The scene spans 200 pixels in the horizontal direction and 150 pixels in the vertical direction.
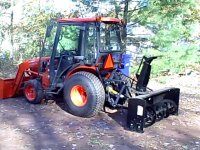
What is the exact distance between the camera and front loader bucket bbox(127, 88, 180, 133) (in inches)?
208

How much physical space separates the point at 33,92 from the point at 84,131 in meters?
2.19

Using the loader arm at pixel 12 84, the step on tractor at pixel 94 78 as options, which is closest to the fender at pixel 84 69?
the step on tractor at pixel 94 78

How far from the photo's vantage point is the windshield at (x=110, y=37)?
6383 millimetres

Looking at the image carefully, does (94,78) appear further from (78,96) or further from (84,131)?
(84,131)

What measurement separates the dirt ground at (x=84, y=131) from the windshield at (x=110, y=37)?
4.35 feet

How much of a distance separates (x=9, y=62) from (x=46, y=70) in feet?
27.2

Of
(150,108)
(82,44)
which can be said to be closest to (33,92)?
(82,44)

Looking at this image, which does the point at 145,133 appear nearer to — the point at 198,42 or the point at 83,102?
the point at 83,102

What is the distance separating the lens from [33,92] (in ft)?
23.5

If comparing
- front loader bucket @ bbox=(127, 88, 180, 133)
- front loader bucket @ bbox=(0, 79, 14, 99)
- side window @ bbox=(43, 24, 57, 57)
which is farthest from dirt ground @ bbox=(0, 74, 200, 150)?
side window @ bbox=(43, 24, 57, 57)

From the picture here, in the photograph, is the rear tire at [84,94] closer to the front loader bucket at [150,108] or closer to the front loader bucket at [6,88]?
the front loader bucket at [150,108]

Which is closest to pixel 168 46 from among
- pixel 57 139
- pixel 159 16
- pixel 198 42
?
pixel 159 16

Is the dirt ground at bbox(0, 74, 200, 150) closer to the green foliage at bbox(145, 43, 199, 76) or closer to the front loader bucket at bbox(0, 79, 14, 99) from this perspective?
the front loader bucket at bbox(0, 79, 14, 99)

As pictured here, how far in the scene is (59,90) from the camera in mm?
6773
